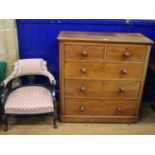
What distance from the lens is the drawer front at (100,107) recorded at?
218 cm

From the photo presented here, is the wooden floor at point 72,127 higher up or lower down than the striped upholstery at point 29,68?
lower down

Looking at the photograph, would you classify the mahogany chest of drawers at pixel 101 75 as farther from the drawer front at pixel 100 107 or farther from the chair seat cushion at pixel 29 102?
the chair seat cushion at pixel 29 102

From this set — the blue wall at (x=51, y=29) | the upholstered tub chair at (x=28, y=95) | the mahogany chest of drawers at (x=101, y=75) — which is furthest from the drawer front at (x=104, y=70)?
the blue wall at (x=51, y=29)

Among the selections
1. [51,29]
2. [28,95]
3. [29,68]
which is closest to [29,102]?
[28,95]

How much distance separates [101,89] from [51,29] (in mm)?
931

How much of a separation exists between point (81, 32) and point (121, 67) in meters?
0.62

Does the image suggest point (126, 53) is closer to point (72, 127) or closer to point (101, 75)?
point (101, 75)

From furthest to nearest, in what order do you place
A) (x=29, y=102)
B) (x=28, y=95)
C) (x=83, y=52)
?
(x=28, y=95), (x=29, y=102), (x=83, y=52)

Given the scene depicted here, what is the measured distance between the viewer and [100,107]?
221cm

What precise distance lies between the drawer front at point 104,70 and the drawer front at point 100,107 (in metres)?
0.30
